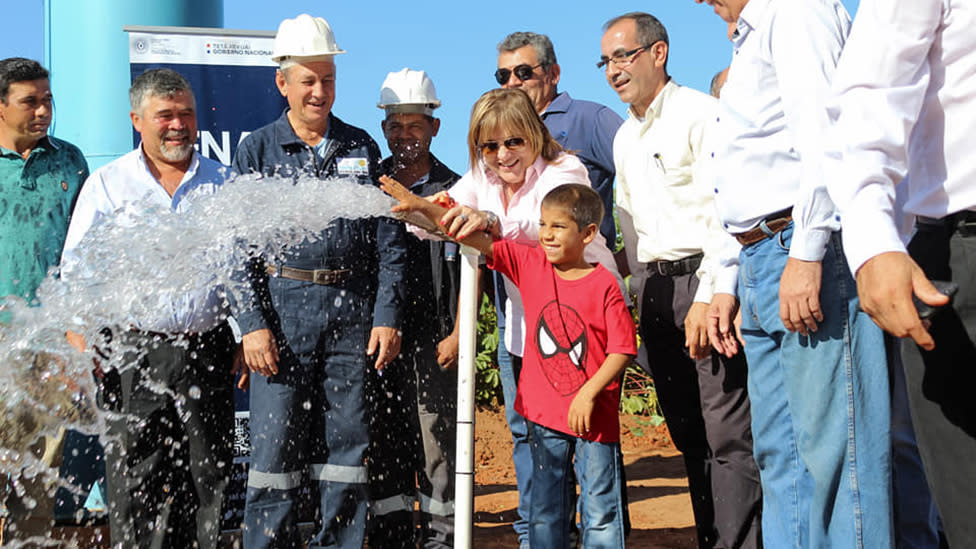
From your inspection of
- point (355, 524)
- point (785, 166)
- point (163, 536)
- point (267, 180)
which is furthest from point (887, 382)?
point (163, 536)

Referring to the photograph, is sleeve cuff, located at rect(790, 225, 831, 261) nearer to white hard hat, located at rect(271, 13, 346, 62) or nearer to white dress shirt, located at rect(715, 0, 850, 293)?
white dress shirt, located at rect(715, 0, 850, 293)

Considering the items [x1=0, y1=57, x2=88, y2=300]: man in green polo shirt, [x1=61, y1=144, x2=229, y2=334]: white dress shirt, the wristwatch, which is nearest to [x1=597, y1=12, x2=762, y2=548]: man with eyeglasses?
the wristwatch

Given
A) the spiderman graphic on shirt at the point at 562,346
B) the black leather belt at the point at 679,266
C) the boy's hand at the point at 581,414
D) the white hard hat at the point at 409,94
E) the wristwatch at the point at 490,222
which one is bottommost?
the boy's hand at the point at 581,414

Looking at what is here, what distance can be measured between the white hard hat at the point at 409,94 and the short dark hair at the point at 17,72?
5.60 feet

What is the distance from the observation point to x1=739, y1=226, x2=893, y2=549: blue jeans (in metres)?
2.39

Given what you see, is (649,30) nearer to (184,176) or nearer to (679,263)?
(679,263)

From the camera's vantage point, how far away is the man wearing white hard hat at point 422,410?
4480 millimetres

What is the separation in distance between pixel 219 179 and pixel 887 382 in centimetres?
315

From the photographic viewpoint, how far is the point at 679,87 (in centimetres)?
421

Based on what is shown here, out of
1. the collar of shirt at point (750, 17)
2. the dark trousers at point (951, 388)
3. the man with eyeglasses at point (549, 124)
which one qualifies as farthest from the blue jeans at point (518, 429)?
the dark trousers at point (951, 388)

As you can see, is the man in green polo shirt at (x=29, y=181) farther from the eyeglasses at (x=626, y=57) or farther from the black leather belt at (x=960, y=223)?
the black leather belt at (x=960, y=223)

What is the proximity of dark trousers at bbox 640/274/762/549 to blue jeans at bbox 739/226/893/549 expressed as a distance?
102 cm

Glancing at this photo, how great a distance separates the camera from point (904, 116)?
1950 mm

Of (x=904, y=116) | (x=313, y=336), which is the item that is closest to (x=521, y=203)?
(x=313, y=336)
